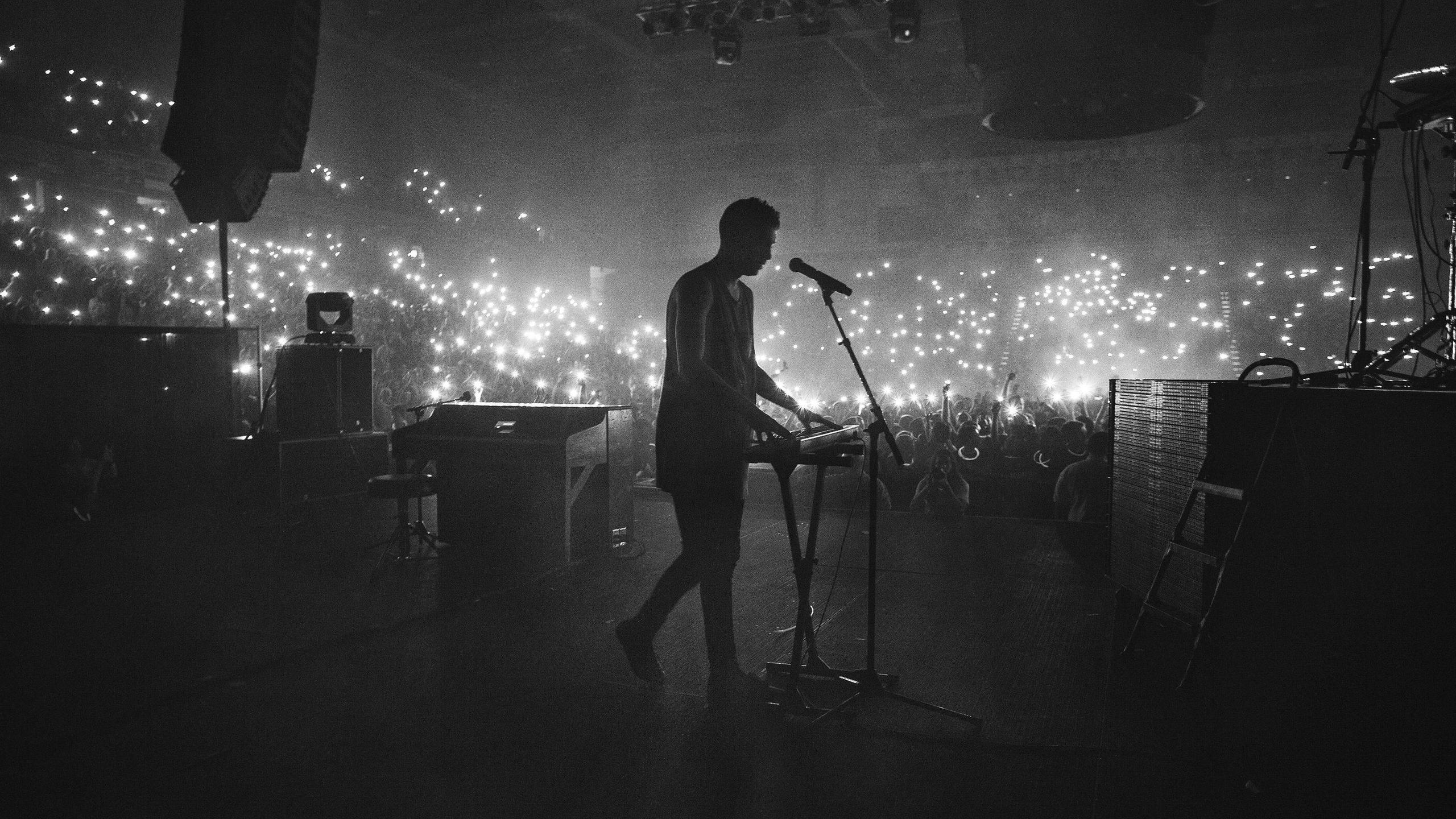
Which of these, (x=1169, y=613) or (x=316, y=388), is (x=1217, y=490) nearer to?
(x=1169, y=613)

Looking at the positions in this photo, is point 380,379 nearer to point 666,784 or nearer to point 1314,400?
point 666,784

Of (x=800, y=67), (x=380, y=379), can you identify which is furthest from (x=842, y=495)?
(x=800, y=67)

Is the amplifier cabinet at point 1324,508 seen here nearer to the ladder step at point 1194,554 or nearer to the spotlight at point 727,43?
the ladder step at point 1194,554

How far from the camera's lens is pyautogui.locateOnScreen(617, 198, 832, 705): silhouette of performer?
270cm

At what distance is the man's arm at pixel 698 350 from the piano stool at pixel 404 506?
3.07 m

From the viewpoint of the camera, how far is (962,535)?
604cm

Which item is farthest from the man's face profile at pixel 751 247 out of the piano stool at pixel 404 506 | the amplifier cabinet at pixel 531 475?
the piano stool at pixel 404 506

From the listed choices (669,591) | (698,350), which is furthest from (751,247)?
(669,591)

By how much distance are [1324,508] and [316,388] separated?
24.1 ft

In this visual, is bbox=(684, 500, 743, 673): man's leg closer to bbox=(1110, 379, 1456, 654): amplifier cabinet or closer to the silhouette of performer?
the silhouette of performer

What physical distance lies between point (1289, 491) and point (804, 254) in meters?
14.2

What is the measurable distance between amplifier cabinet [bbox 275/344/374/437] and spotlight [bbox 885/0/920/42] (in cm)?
590

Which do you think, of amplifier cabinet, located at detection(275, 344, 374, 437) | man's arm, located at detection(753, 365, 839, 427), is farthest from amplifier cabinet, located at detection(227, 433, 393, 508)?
man's arm, located at detection(753, 365, 839, 427)

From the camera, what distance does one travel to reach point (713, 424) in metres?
2.73
